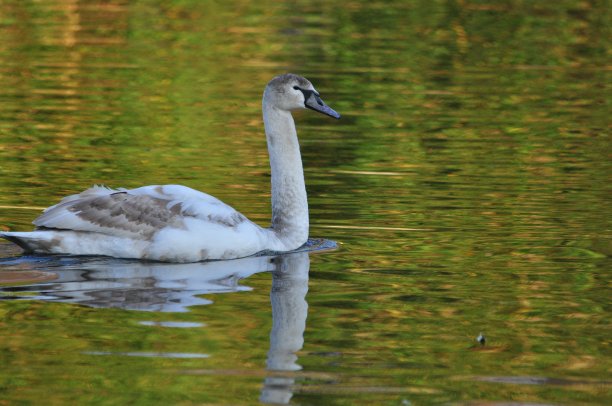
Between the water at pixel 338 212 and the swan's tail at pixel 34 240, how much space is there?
0.12m

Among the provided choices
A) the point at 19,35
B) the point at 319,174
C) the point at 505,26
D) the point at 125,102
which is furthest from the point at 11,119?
the point at 505,26

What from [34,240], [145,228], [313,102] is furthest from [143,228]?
[313,102]

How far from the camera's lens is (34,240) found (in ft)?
35.3

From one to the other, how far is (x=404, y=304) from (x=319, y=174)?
222 inches

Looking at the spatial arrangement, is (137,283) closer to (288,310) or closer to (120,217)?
(120,217)

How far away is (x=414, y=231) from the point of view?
1229 centimetres

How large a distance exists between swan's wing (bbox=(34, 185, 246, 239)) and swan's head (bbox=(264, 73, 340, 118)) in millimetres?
1380

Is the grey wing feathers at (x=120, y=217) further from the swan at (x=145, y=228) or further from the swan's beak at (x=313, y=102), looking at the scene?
the swan's beak at (x=313, y=102)

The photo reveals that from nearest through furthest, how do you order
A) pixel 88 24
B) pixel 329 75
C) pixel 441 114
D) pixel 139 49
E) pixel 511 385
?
pixel 511 385, pixel 441 114, pixel 329 75, pixel 139 49, pixel 88 24

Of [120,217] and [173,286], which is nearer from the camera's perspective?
[173,286]

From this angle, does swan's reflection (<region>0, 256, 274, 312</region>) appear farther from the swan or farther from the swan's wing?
the swan's wing

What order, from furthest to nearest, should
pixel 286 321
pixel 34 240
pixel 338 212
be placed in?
pixel 338 212 < pixel 34 240 < pixel 286 321

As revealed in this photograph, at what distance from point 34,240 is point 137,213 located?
77cm

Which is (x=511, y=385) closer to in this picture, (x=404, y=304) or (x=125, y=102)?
(x=404, y=304)
